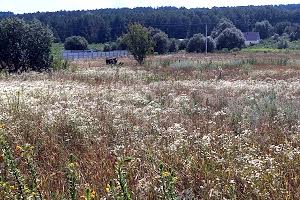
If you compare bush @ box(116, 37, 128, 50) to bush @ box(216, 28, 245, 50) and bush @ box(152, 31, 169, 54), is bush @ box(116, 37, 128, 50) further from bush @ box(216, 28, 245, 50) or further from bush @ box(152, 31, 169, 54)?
bush @ box(216, 28, 245, 50)

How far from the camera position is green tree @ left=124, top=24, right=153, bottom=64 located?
3519 centimetres

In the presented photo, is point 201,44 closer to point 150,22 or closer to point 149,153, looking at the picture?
point 150,22

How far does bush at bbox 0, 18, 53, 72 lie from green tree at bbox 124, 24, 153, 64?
27.0 ft

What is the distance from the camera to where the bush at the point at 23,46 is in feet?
91.9

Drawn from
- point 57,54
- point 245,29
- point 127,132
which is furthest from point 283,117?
point 245,29

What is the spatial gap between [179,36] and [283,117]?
117774 mm

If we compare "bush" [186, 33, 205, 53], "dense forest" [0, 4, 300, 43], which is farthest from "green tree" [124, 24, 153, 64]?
"dense forest" [0, 4, 300, 43]

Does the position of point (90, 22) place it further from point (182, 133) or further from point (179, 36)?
point (182, 133)

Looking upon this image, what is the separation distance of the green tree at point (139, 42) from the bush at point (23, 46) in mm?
8234

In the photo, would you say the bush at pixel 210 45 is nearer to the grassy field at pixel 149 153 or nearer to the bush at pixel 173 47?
the bush at pixel 173 47

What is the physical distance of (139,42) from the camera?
115ft

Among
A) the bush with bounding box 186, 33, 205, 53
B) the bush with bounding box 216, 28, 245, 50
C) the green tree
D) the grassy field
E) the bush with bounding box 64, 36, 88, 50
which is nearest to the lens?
the grassy field

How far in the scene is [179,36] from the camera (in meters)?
123

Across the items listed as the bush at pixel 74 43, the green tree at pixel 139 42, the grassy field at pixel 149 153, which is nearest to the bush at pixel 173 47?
the bush at pixel 74 43
